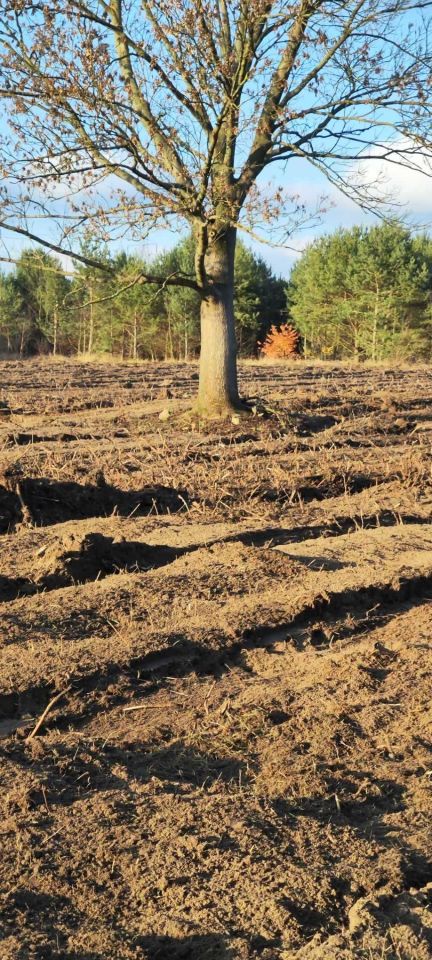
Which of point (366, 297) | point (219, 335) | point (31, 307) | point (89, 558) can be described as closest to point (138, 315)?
point (31, 307)

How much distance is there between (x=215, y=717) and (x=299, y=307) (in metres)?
43.8

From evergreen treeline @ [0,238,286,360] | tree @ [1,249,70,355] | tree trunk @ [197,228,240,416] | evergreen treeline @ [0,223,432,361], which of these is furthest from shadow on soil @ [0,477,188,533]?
tree @ [1,249,70,355]

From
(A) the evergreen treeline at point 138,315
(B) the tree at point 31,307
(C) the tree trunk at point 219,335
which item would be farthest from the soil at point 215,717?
(B) the tree at point 31,307

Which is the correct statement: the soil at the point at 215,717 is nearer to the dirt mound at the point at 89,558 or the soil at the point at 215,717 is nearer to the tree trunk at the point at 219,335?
the dirt mound at the point at 89,558

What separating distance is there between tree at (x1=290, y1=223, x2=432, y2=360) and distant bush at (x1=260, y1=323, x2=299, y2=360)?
613mm

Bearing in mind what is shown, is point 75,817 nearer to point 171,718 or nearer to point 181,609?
point 171,718

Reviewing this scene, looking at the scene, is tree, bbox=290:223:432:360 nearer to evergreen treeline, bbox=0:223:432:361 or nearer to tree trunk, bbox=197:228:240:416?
evergreen treeline, bbox=0:223:432:361

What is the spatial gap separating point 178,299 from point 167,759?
42872 millimetres

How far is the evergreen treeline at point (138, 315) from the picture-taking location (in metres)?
45.9

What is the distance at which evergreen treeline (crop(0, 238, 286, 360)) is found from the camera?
Answer: 151 feet

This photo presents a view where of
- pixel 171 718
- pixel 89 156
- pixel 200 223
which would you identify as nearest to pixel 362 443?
pixel 200 223

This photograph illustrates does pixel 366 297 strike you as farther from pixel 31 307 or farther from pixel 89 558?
pixel 89 558

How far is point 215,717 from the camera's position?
3705mm

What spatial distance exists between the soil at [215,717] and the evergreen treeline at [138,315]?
122 ft
